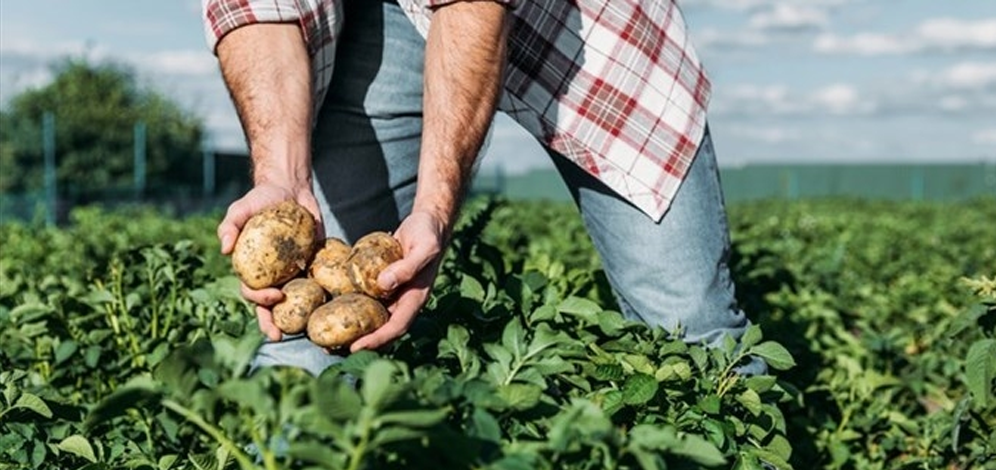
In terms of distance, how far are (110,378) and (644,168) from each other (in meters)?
1.64

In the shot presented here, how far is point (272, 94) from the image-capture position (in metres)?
2.70

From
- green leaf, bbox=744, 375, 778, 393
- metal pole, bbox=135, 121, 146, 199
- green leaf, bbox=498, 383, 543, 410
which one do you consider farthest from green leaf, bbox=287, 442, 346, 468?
metal pole, bbox=135, 121, 146, 199

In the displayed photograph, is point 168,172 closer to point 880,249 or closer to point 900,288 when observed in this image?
point 880,249

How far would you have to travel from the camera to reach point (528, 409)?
6.25 feet

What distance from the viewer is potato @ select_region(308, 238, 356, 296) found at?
2.33 metres

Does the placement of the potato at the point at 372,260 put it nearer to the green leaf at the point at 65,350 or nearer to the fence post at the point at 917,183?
the green leaf at the point at 65,350

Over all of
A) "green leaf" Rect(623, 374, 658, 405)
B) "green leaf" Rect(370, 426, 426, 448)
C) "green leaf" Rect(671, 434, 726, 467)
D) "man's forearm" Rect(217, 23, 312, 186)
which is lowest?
"green leaf" Rect(623, 374, 658, 405)

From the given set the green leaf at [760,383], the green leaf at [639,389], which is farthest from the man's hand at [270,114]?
the green leaf at [760,383]

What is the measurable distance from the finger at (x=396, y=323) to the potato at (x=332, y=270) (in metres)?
0.09

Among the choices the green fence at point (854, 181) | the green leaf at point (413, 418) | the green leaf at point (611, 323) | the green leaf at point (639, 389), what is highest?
the green leaf at point (413, 418)

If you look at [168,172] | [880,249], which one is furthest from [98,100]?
[880,249]

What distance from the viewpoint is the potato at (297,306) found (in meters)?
2.29

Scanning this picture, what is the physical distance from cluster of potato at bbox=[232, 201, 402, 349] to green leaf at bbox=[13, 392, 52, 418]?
47 cm

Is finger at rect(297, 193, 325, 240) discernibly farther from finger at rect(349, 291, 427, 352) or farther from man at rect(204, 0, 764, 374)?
man at rect(204, 0, 764, 374)
